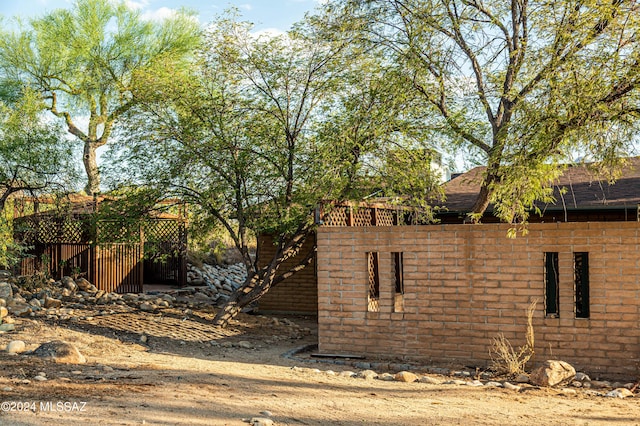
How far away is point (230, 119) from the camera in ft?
40.0

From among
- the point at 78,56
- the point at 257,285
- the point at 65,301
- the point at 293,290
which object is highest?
the point at 78,56

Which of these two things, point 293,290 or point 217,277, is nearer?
point 293,290

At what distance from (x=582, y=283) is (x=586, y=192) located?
4.54 metres

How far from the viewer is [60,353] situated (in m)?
8.14

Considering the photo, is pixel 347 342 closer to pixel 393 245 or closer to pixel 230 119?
pixel 393 245

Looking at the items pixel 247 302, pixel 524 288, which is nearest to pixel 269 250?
pixel 247 302

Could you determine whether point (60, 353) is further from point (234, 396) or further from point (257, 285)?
point (257, 285)

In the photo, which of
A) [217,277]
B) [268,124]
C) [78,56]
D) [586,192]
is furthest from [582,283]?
[78,56]

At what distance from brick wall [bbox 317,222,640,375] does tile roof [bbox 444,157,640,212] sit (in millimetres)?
3078

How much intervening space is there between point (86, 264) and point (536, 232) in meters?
12.8

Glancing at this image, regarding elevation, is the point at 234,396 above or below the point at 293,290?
below

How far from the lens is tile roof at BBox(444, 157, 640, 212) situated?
42.9 ft

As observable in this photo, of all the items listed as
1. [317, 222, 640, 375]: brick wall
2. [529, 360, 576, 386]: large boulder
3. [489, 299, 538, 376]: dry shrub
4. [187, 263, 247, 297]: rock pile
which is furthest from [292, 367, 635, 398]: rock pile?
[187, 263, 247, 297]: rock pile

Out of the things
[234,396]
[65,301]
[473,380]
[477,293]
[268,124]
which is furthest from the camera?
[65,301]
